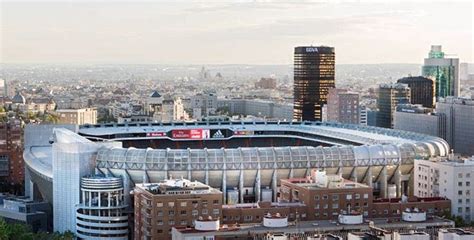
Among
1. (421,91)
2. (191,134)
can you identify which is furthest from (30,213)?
(421,91)

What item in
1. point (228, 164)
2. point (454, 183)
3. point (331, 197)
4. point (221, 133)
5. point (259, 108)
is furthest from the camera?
point (259, 108)

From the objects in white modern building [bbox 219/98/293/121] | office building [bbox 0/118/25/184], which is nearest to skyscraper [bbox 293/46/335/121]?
white modern building [bbox 219/98/293/121]

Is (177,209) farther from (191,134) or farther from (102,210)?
(191,134)

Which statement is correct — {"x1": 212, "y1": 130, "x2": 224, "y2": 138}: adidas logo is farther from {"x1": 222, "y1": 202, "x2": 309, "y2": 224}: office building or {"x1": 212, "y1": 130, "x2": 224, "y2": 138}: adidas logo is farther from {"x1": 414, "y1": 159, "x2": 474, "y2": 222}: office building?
{"x1": 222, "y1": 202, "x2": 309, "y2": 224}: office building

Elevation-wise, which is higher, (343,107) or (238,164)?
(343,107)

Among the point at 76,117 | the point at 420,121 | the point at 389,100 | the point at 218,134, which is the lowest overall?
the point at 76,117

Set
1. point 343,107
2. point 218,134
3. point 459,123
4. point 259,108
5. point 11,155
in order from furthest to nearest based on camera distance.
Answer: point 259,108 → point 343,107 → point 459,123 → point 11,155 → point 218,134

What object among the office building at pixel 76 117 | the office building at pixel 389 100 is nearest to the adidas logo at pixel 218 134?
the office building at pixel 76 117

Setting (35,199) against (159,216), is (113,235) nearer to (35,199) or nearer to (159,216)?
(159,216)
